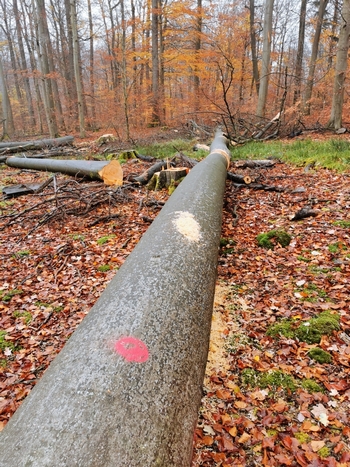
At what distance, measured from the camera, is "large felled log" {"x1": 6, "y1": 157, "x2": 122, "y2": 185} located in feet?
24.9

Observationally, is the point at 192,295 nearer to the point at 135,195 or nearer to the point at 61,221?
the point at 61,221

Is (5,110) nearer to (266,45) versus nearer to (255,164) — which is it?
(266,45)

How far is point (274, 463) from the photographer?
66.7 inches

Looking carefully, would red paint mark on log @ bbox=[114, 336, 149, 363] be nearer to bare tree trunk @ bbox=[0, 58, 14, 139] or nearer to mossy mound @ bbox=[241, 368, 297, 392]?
mossy mound @ bbox=[241, 368, 297, 392]

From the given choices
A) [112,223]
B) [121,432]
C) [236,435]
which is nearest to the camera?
[121,432]

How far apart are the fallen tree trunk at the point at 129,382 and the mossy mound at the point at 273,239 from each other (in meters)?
2.13

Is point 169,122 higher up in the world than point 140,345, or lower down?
higher up

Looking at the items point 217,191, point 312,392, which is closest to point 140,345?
point 312,392

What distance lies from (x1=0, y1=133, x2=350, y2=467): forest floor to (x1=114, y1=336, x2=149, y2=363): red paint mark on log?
825 mm

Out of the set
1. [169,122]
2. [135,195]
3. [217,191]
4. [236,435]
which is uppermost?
[169,122]

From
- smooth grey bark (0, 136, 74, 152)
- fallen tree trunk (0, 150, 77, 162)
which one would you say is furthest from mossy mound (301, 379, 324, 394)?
smooth grey bark (0, 136, 74, 152)

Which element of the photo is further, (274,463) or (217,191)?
(217,191)

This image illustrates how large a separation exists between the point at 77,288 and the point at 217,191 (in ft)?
8.12

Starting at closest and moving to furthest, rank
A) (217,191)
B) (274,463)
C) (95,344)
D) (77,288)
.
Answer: (95,344) → (274,463) → (77,288) → (217,191)
